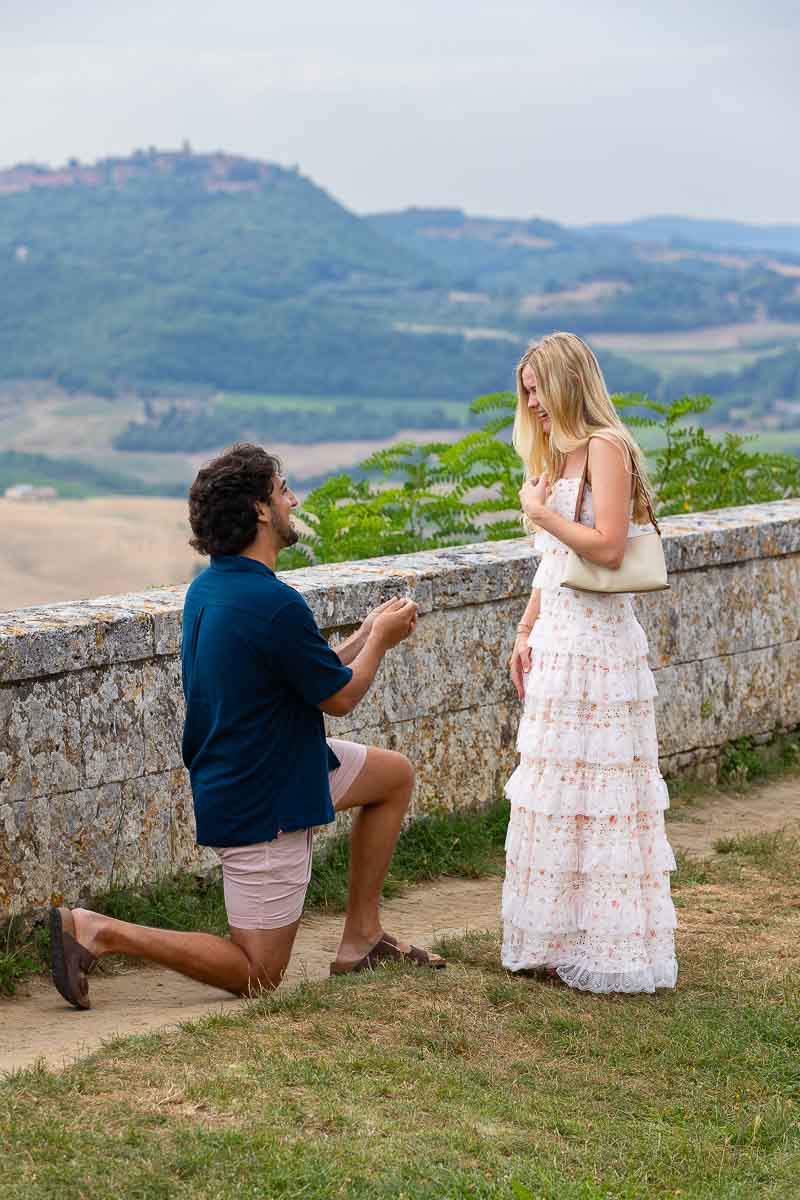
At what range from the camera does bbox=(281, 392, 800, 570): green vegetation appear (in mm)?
7324

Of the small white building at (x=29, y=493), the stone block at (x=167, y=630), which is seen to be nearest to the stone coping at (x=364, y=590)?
the stone block at (x=167, y=630)

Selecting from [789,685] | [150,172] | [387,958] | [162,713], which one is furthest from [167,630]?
[150,172]

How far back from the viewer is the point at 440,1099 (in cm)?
333

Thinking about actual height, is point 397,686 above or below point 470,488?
below

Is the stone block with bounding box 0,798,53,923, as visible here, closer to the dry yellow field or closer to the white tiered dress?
the white tiered dress

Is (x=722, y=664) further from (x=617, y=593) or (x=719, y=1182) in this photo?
(x=719, y=1182)

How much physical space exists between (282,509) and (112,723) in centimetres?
104

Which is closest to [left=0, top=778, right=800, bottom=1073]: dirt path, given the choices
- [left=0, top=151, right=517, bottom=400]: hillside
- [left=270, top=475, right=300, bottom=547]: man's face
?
[left=270, top=475, right=300, bottom=547]: man's face

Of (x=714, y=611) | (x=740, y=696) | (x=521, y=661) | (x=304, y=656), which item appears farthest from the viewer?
(x=740, y=696)

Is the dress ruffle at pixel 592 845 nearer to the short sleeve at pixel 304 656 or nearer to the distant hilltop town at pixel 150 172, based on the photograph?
the short sleeve at pixel 304 656

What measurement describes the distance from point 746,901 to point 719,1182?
2174mm

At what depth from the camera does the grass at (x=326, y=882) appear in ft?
14.1

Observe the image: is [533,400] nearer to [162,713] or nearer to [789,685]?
[162,713]

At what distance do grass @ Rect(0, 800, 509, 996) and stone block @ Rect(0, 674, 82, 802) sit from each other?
39 centimetres
